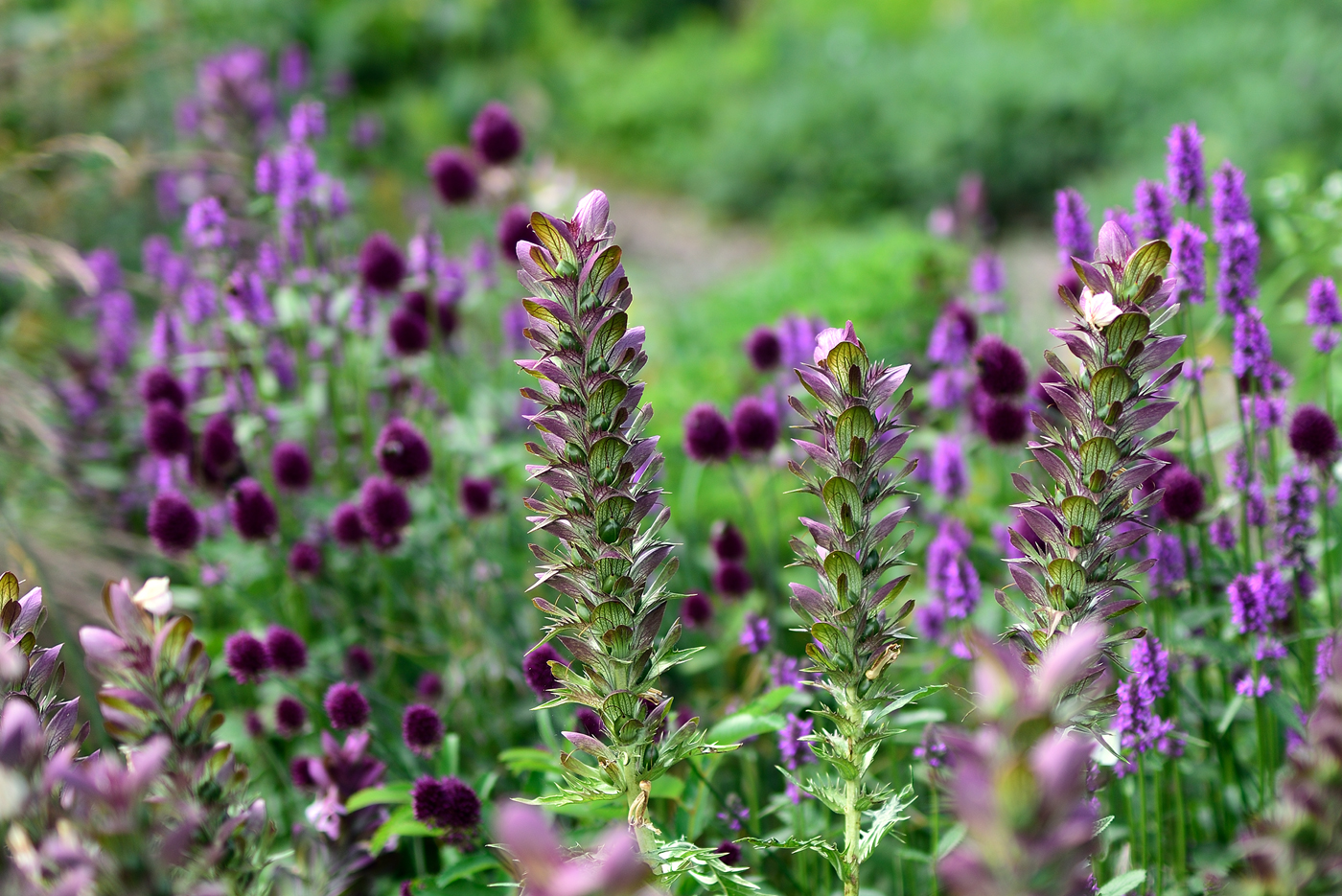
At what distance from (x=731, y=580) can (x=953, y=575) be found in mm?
527

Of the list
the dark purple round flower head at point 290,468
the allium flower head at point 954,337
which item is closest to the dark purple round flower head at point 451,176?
the dark purple round flower head at point 290,468

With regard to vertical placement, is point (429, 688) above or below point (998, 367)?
below

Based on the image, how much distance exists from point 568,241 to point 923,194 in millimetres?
7875

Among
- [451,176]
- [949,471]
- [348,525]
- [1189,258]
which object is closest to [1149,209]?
[1189,258]

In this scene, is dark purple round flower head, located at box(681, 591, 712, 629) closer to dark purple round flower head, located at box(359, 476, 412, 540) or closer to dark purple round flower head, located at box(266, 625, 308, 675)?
dark purple round flower head, located at box(359, 476, 412, 540)

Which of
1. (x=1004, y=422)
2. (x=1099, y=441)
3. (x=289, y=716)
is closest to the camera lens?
(x=1099, y=441)

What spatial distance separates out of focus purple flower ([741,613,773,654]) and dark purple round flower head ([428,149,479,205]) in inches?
71.7

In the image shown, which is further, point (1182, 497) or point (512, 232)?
point (512, 232)

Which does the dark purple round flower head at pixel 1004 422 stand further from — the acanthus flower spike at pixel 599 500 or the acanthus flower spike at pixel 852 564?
the acanthus flower spike at pixel 599 500

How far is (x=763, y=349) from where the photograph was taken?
3016mm

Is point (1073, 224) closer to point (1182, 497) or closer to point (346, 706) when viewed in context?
point (1182, 497)

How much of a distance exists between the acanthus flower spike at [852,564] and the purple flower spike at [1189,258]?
2.83 feet

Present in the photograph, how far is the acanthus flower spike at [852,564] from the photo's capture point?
3.89 feet

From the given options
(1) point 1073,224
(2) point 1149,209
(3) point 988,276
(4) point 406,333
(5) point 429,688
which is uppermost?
(3) point 988,276
